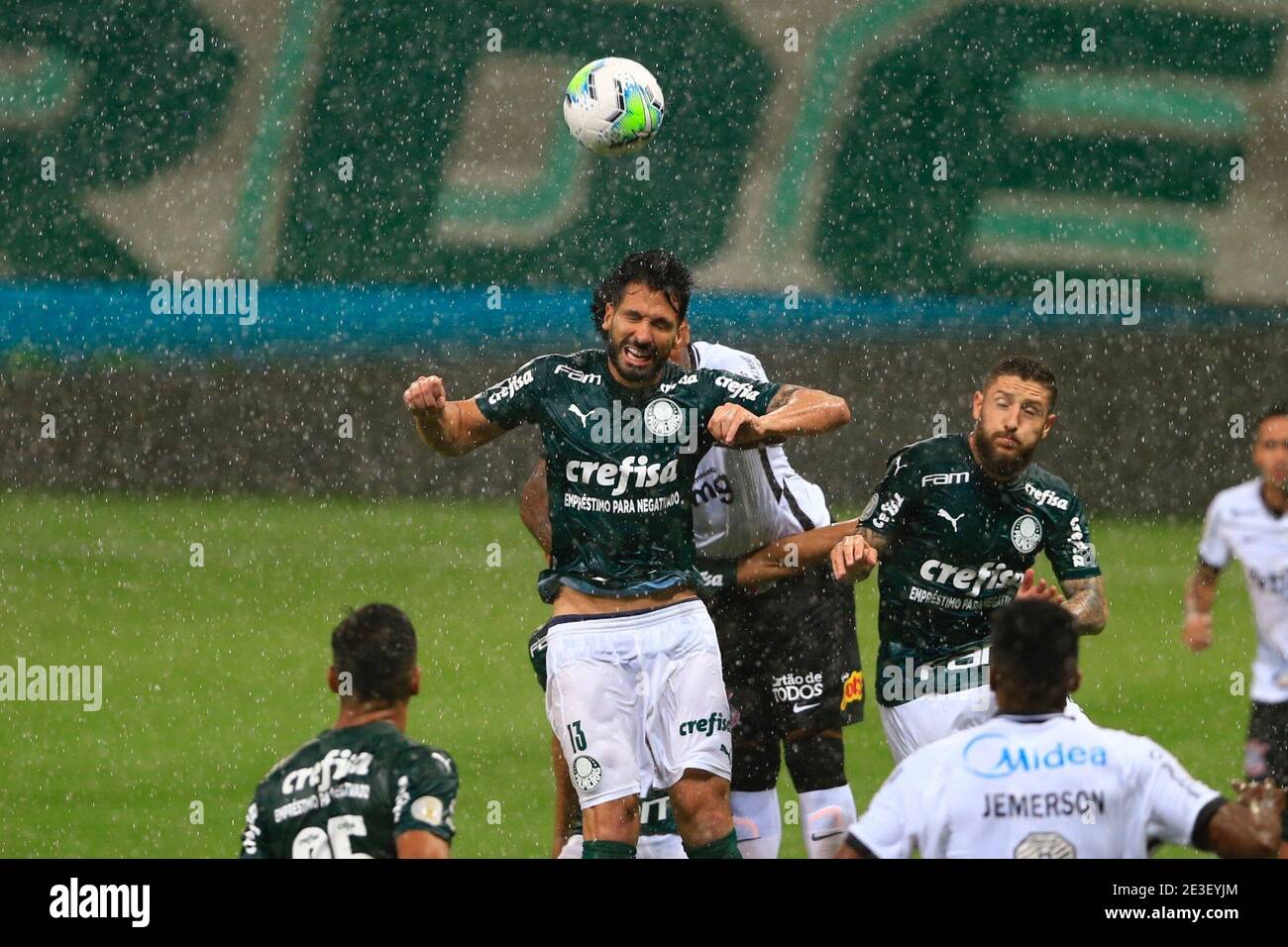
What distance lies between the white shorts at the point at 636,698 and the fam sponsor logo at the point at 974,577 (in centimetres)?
99

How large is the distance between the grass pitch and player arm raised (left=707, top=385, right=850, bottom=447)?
2250 mm

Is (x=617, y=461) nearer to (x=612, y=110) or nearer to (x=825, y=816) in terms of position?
(x=825, y=816)

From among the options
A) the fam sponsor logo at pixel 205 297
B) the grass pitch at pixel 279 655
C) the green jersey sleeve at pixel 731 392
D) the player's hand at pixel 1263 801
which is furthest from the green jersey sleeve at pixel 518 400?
the fam sponsor logo at pixel 205 297

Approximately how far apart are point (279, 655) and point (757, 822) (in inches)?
205

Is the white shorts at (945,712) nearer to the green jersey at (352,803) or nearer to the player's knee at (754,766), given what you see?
the player's knee at (754,766)

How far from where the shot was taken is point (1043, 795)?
429 centimetres

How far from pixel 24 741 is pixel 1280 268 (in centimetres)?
1293

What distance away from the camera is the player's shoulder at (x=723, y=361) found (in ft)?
23.2

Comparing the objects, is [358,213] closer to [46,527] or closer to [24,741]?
[46,527]

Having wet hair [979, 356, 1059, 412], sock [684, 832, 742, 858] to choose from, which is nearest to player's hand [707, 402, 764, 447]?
wet hair [979, 356, 1059, 412]

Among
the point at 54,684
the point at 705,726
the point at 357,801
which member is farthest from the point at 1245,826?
the point at 54,684

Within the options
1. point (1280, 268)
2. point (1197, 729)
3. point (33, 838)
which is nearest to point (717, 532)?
point (33, 838)
